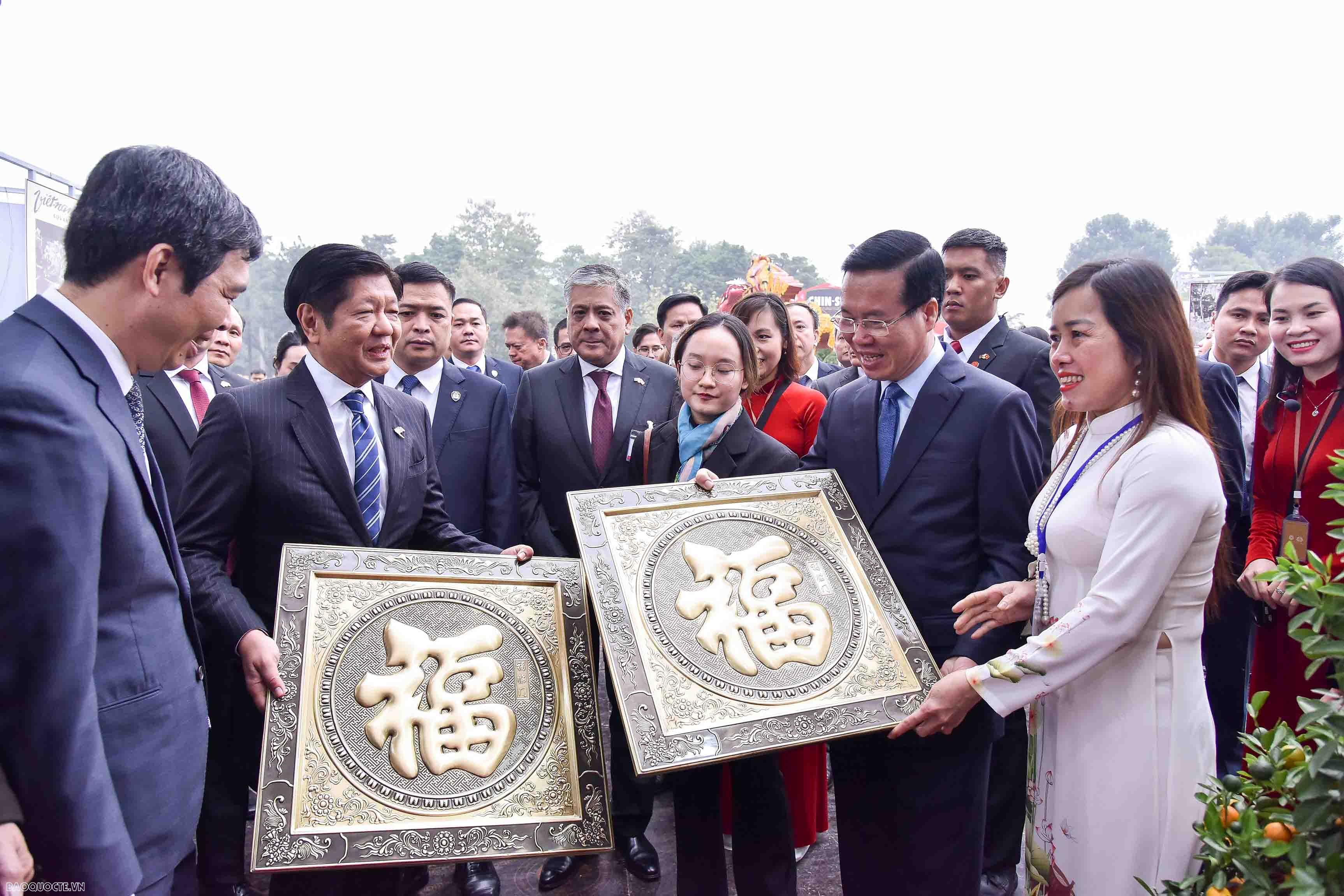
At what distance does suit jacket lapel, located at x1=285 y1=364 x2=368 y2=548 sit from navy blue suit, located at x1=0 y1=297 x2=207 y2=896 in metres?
0.71

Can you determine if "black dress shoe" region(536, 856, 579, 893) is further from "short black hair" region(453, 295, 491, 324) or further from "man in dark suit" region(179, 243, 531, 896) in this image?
"short black hair" region(453, 295, 491, 324)

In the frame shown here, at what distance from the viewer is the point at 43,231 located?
15.8 ft

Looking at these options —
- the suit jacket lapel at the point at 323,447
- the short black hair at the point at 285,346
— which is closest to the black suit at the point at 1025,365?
the suit jacket lapel at the point at 323,447

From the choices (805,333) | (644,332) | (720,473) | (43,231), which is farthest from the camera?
(644,332)

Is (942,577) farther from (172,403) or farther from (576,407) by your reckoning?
(172,403)

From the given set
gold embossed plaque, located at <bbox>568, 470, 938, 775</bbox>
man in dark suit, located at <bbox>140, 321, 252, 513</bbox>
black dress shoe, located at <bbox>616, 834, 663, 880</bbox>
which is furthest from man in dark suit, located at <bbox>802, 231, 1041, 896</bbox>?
man in dark suit, located at <bbox>140, 321, 252, 513</bbox>

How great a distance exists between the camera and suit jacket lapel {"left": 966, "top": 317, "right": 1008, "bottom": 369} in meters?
3.75

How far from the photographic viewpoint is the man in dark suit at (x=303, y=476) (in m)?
2.26

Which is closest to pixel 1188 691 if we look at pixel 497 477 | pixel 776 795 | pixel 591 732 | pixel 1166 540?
pixel 1166 540

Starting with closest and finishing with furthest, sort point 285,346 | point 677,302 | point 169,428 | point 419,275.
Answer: point 169,428, point 419,275, point 285,346, point 677,302

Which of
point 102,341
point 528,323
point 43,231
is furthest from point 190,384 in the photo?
point 528,323

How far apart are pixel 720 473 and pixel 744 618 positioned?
685 millimetres

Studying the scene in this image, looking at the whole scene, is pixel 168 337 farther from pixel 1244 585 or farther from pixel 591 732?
pixel 1244 585

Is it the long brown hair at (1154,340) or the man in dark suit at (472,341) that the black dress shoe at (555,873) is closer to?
the long brown hair at (1154,340)
